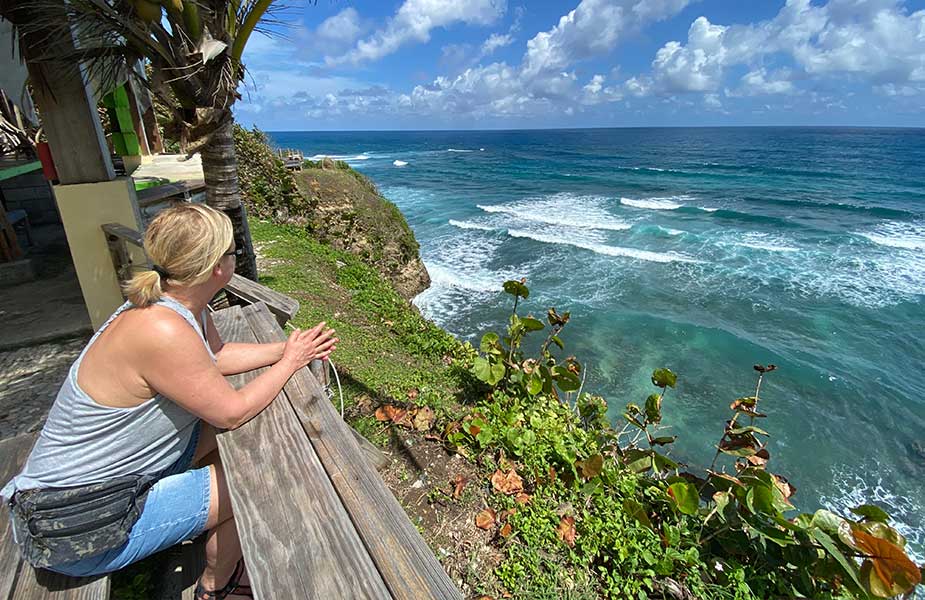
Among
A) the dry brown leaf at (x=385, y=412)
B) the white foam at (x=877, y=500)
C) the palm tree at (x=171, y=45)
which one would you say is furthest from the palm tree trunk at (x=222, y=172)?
the white foam at (x=877, y=500)

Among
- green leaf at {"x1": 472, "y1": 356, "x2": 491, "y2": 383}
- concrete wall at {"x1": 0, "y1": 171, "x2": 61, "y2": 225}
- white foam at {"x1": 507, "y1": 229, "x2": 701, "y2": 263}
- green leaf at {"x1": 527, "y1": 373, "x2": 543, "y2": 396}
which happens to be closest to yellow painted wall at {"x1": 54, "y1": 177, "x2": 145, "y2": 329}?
green leaf at {"x1": 472, "y1": 356, "x2": 491, "y2": 383}

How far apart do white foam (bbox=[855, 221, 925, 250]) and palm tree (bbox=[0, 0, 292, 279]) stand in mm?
26305

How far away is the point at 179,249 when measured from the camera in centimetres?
167

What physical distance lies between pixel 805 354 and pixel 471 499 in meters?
11.8

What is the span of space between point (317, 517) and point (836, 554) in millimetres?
2778

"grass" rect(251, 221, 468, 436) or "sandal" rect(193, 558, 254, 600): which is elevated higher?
"sandal" rect(193, 558, 254, 600)

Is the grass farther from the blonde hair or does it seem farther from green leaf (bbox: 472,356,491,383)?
the blonde hair

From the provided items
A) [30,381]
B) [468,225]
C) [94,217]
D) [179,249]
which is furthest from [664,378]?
[468,225]

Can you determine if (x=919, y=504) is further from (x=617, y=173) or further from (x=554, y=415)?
(x=617, y=173)

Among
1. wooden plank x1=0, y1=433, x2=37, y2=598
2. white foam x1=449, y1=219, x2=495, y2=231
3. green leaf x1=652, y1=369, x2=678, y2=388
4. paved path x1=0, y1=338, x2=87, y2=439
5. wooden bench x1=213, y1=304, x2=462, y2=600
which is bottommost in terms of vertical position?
white foam x1=449, y1=219, x2=495, y2=231

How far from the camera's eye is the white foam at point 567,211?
960 inches

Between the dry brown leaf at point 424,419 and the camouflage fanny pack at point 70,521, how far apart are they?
248 cm

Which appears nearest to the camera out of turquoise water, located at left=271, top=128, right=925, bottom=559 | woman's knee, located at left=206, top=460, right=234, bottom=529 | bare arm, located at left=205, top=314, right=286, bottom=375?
woman's knee, located at left=206, top=460, right=234, bottom=529

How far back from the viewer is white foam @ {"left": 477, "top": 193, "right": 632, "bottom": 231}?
2438 centimetres
